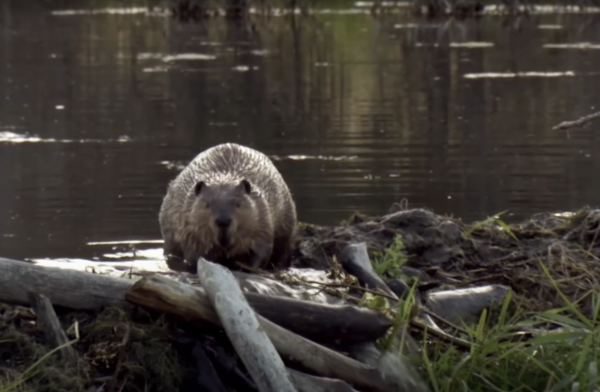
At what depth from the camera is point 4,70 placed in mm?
25875

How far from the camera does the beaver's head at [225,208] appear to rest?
26.5ft

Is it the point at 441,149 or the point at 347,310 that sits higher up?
the point at 347,310

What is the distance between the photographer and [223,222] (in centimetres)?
802

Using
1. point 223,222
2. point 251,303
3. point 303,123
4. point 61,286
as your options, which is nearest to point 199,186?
point 223,222

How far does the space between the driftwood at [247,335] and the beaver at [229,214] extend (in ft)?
10.0

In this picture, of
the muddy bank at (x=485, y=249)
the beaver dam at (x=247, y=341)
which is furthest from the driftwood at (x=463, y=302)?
the beaver dam at (x=247, y=341)

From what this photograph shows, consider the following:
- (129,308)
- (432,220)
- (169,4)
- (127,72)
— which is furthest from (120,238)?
(169,4)

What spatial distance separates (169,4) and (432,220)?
137ft

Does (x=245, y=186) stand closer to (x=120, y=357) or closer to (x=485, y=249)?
(x=485, y=249)

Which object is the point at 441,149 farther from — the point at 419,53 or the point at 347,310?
the point at 419,53

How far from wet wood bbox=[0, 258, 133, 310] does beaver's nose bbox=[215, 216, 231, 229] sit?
107 inches

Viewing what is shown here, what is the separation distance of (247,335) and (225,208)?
3.43 metres

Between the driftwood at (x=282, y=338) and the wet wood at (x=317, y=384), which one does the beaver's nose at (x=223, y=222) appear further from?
the wet wood at (x=317, y=384)

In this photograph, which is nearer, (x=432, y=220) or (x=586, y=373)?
(x=586, y=373)
